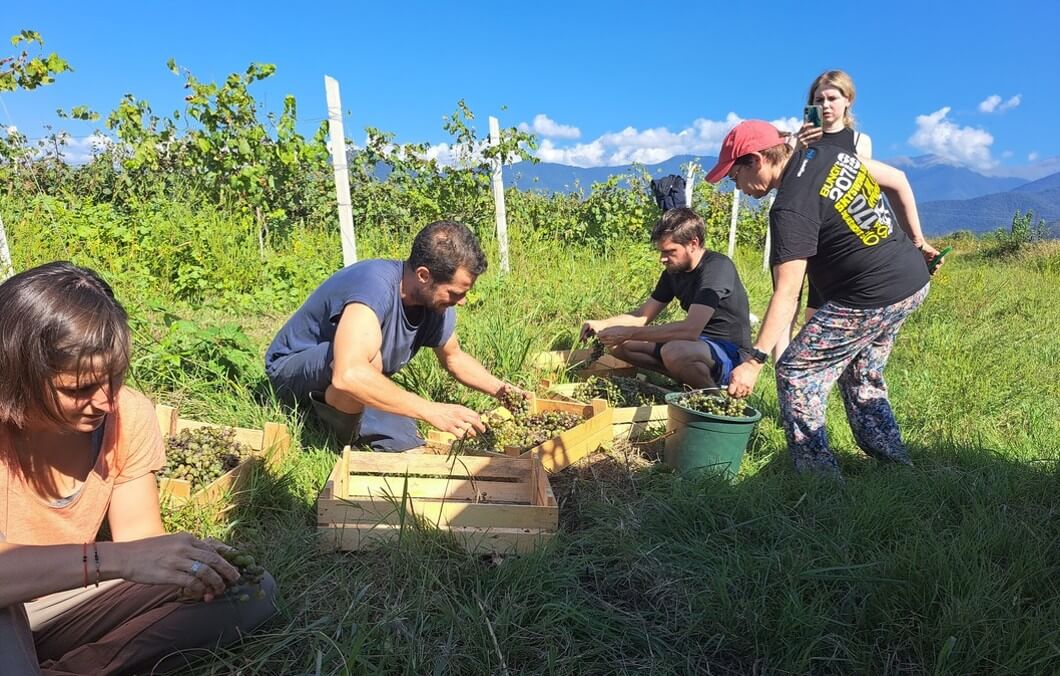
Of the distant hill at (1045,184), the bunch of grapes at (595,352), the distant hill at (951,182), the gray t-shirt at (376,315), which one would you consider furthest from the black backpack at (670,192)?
the distant hill at (951,182)

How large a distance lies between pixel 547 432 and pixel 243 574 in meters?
1.90

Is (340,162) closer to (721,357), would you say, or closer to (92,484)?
(721,357)

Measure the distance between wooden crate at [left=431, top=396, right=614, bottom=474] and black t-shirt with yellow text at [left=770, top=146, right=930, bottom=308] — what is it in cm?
124

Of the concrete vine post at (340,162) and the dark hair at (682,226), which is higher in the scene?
the concrete vine post at (340,162)

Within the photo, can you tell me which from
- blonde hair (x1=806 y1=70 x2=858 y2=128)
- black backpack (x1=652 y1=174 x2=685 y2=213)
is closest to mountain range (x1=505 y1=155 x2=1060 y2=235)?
black backpack (x1=652 y1=174 x2=685 y2=213)

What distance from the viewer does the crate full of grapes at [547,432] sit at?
10.7ft

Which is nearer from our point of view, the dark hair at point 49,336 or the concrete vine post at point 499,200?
the dark hair at point 49,336

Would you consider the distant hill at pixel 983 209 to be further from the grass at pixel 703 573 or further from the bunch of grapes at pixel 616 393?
the grass at pixel 703 573

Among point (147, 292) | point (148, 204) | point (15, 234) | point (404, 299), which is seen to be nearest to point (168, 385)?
point (404, 299)

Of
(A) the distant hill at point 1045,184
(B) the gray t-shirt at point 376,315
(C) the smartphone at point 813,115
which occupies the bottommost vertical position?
(B) the gray t-shirt at point 376,315

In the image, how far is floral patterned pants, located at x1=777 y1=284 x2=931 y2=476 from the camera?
120 inches

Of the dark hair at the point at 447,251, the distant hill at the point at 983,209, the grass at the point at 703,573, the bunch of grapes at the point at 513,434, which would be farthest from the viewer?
the distant hill at the point at 983,209

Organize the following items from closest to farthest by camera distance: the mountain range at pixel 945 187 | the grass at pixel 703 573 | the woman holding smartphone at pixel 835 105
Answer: the grass at pixel 703 573 < the woman holding smartphone at pixel 835 105 < the mountain range at pixel 945 187

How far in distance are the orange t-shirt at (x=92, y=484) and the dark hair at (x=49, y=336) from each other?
0.21 m
